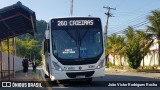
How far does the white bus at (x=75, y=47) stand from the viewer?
774 inches

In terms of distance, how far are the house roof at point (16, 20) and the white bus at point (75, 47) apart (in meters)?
1.62

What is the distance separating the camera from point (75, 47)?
20.0 metres

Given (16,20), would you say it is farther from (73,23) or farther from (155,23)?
(155,23)

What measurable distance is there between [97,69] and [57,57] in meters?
2.14

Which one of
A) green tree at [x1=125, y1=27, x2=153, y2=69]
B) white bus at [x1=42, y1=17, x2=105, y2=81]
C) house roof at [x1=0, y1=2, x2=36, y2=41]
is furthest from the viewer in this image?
green tree at [x1=125, y1=27, x2=153, y2=69]

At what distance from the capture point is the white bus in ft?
64.5

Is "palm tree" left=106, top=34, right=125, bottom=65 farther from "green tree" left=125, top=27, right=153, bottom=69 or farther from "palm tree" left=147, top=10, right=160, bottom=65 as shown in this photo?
"palm tree" left=147, top=10, right=160, bottom=65

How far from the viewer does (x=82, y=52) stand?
1997 cm

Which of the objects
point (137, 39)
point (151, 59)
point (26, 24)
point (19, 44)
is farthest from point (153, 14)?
point (19, 44)

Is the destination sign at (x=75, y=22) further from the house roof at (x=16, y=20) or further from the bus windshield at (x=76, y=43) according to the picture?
the house roof at (x=16, y=20)

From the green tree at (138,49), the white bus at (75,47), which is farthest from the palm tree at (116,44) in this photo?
the white bus at (75,47)

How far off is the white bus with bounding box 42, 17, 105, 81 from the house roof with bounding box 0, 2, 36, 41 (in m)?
1.62

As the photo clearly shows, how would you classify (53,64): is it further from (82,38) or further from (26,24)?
(26,24)

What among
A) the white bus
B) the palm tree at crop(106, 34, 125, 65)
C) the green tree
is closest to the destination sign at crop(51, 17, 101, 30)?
the white bus
